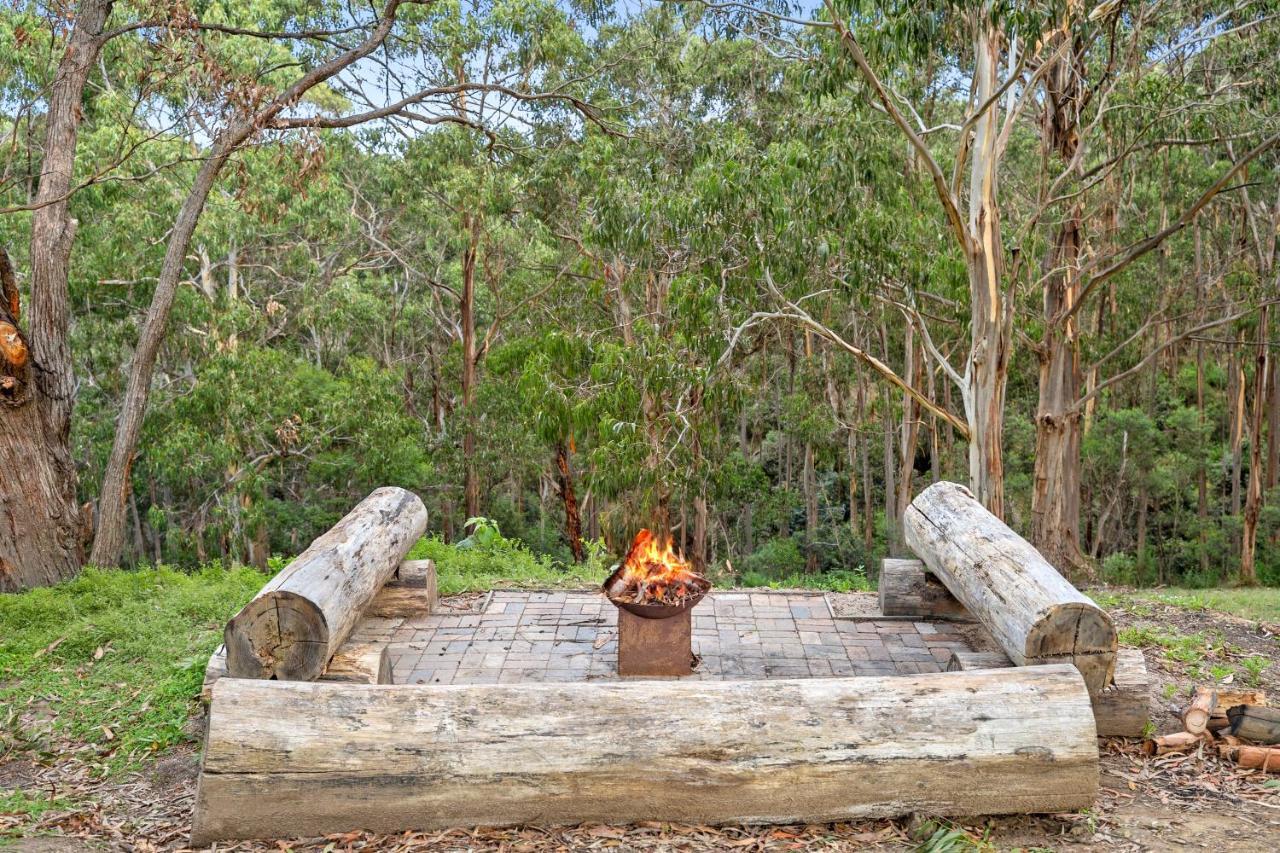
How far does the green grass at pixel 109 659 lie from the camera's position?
16.5 ft

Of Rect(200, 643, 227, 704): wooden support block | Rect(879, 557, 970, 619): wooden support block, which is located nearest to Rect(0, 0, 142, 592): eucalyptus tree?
Rect(200, 643, 227, 704): wooden support block

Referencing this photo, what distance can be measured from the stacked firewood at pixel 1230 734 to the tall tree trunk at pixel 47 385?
23.9 feet

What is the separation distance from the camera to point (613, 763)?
12.8 feet

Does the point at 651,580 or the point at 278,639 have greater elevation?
the point at 651,580

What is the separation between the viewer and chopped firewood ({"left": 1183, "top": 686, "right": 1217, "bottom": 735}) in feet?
15.4

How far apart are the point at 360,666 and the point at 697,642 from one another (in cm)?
189

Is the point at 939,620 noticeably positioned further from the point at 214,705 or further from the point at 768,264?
the point at 768,264

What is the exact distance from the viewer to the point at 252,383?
17469 millimetres

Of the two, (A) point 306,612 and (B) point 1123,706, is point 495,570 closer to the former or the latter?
(A) point 306,612

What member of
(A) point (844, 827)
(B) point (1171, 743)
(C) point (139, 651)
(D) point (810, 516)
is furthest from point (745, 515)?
(A) point (844, 827)

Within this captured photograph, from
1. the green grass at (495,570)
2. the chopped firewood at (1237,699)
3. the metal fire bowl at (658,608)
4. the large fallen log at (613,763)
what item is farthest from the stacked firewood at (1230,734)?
the green grass at (495,570)

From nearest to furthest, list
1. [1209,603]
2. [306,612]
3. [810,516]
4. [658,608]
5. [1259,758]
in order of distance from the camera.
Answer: [1259,758]
[306,612]
[658,608]
[1209,603]
[810,516]

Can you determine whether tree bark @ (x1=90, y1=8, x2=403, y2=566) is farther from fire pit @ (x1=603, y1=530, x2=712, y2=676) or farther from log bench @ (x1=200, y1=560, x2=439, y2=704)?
fire pit @ (x1=603, y1=530, x2=712, y2=676)

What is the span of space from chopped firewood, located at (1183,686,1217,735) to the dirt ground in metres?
0.15
